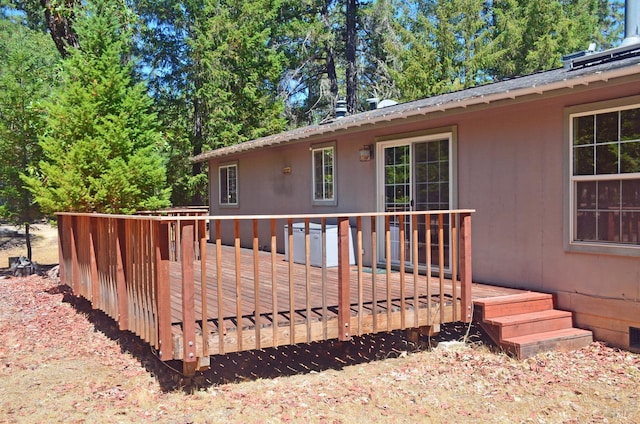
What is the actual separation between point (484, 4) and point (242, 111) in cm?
1119

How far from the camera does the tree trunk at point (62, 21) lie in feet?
37.0

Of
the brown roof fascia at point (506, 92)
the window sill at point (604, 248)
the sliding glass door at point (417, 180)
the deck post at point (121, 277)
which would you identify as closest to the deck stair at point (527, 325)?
the window sill at point (604, 248)

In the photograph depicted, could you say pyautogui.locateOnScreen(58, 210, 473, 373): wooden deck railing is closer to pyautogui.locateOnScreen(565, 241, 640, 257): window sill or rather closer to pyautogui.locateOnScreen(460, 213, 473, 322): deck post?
pyautogui.locateOnScreen(460, 213, 473, 322): deck post

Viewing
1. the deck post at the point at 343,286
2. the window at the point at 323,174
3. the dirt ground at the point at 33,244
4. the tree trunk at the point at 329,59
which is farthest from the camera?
the tree trunk at the point at 329,59

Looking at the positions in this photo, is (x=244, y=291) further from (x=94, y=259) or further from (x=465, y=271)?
(x=465, y=271)

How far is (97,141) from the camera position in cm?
905

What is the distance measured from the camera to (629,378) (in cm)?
432

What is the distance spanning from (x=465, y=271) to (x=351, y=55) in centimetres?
1728

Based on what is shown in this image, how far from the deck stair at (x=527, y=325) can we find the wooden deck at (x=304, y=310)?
0.26 meters

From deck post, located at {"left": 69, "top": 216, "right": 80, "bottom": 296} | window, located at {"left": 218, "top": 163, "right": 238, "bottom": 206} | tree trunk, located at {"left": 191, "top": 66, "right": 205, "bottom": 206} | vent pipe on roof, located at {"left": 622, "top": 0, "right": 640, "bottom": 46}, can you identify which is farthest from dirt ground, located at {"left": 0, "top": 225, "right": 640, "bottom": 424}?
tree trunk, located at {"left": 191, "top": 66, "right": 205, "bottom": 206}

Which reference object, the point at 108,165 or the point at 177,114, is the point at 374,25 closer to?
the point at 177,114

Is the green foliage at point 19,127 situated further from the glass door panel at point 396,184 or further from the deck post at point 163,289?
the deck post at point 163,289

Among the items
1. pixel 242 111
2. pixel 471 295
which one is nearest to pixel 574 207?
pixel 471 295

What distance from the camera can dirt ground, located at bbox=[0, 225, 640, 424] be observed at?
12.5 ft
